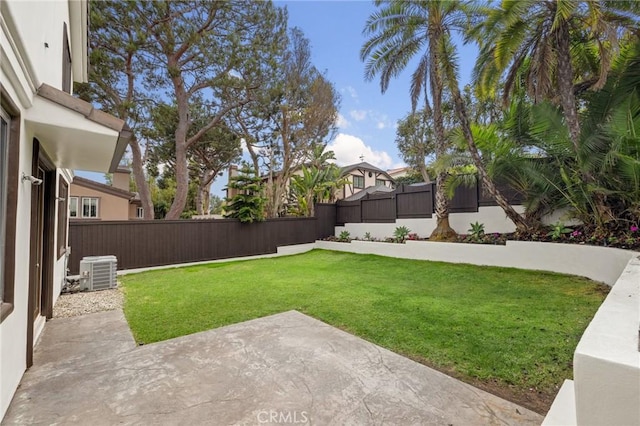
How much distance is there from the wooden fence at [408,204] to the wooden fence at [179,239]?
1.74 metres

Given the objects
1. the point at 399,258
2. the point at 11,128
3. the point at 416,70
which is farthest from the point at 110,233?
the point at 416,70

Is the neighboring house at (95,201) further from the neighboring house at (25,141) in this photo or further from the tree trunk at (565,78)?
the tree trunk at (565,78)

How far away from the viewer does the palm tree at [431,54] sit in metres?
8.32

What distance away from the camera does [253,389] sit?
258 cm

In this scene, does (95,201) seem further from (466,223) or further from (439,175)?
(466,223)

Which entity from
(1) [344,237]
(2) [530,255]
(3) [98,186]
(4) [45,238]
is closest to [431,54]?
(2) [530,255]

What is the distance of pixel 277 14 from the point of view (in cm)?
1407

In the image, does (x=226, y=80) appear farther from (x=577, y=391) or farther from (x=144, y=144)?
(x=577, y=391)

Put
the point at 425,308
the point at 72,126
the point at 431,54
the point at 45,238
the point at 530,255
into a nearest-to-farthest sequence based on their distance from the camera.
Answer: the point at 72,126 → the point at 45,238 → the point at 425,308 → the point at 530,255 → the point at 431,54

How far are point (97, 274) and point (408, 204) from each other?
9.92 metres

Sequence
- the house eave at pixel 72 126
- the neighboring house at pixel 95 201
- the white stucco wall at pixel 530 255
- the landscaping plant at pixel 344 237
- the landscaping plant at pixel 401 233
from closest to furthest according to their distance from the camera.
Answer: the house eave at pixel 72 126
the white stucco wall at pixel 530 255
the landscaping plant at pixel 401 233
the landscaping plant at pixel 344 237
the neighboring house at pixel 95 201

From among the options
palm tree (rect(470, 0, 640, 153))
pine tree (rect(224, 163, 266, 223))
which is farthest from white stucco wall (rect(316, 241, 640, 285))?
pine tree (rect(224, 163, 266, 223))

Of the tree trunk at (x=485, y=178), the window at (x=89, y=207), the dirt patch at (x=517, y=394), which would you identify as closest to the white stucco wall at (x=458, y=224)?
the tree trunk at (x=485, y=178)

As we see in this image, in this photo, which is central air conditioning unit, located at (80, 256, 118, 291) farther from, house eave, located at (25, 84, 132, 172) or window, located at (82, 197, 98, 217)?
window, located at (82, 197, 98, 217)
